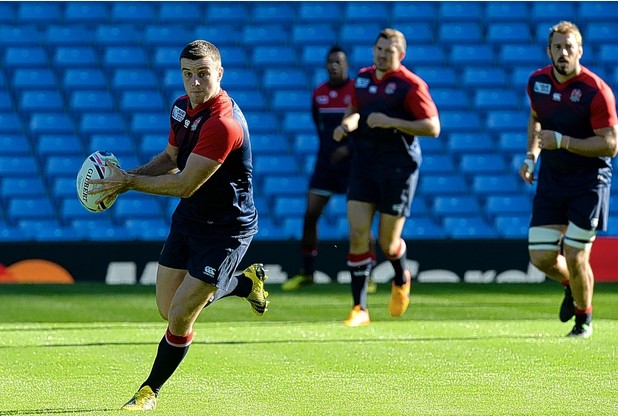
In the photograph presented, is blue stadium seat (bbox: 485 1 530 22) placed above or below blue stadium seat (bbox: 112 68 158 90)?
above

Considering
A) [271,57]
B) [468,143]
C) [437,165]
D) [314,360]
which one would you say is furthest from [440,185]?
[314,360]

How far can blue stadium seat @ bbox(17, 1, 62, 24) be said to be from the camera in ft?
62.3

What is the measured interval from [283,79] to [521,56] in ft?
13.0

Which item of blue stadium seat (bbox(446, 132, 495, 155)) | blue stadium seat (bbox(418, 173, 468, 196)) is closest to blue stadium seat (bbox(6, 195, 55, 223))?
blue stadium seat (bbox(418, 173, 468, 196))

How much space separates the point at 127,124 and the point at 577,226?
10014 millimetres

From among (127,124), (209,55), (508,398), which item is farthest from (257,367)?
(127,124)

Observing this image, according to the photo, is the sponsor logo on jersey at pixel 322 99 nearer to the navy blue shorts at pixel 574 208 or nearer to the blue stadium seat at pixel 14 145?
the navy blue shorts at pixel 574 208

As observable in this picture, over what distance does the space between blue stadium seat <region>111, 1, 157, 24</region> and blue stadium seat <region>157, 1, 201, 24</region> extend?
164 millimetres

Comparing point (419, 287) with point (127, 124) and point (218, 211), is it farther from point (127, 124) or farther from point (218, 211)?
point (218, 211)

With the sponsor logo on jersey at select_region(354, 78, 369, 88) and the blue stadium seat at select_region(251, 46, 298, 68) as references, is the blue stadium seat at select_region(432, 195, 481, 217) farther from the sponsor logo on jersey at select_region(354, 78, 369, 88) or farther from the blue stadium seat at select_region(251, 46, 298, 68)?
the sponsor logo on jersey at select_region(354, 78, 369, 88)

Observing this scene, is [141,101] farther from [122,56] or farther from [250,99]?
[250,99]

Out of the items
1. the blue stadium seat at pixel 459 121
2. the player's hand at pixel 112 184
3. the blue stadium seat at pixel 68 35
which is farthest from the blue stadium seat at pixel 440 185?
the player's hand at pixel 112 184

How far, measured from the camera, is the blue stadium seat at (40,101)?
58.6 ft

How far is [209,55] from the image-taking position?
20.3 feet
